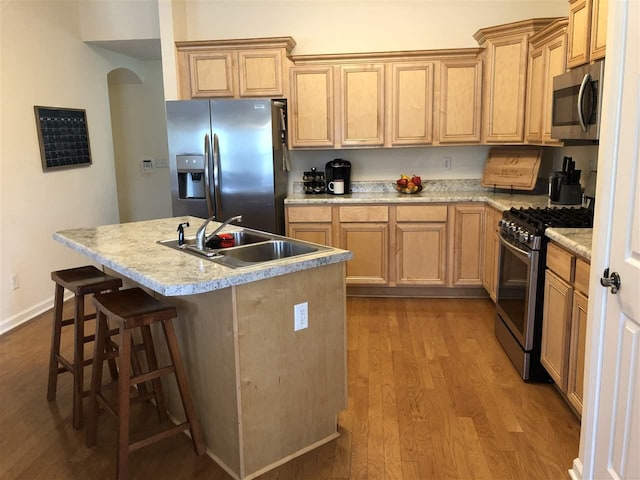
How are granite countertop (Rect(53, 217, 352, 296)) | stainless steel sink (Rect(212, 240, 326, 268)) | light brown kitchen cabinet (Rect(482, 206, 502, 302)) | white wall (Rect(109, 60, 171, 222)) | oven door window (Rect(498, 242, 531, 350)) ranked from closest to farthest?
granite countertop (Rect(53, 217, 352, 296)) < stainless steel sink (Rect(212, 240, 326, 268)) < oven door window (Rect(498, 242, 531, 350)) < light brown kitchen cabinet (Rect(482, 206, 502, 302)) < white wall (Rect(109, 60, 171, 222))

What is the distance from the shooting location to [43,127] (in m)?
4.30

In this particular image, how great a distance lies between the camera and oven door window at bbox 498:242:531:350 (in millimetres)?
2975

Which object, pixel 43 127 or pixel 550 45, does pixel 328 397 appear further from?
pixel 43 127

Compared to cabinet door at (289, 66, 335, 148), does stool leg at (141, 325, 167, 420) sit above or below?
below

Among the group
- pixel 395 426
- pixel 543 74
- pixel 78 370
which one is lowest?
pixel 395 426

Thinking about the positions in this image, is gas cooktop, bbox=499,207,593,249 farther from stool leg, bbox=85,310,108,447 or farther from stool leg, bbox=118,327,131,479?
stool leg, bbox=85,310,108,447

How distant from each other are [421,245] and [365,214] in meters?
0.55

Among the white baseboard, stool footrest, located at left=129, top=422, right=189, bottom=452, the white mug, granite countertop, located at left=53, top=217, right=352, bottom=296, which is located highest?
the white mug

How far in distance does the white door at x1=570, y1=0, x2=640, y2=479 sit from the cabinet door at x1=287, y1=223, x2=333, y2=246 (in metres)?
2.75

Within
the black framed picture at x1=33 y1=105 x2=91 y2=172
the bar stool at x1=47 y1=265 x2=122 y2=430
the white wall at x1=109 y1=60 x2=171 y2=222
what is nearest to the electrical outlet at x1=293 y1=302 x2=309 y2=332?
the bar stool at x1=47 y1=265 x2=122 y2=430

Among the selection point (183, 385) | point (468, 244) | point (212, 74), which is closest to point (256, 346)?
point (183, 385)

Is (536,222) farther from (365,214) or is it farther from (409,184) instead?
(409,184)

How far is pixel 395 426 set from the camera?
255cm

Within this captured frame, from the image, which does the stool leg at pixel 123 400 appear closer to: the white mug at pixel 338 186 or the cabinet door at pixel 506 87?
the white mug at pixel 338 186
